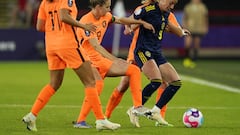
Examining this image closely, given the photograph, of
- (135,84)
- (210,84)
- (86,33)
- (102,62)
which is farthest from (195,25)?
(86,33)

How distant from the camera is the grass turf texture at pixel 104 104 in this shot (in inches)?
472

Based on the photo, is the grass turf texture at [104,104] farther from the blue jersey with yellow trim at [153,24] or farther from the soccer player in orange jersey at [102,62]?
the blue jersey with yellow trim at [153,24]

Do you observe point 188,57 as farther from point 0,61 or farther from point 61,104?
point 61,104

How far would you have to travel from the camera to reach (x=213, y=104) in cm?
1612

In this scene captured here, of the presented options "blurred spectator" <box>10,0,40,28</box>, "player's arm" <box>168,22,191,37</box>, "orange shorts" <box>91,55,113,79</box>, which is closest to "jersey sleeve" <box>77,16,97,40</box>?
"orange shorts" <box>91,55,113,79</box>

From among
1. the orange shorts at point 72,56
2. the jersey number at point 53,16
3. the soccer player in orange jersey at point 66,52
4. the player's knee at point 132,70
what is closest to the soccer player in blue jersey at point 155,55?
the player's knee at point 132,70

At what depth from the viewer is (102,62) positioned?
500 inches

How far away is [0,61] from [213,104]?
14893 mm

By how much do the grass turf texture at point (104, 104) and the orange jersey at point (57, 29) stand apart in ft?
4.33

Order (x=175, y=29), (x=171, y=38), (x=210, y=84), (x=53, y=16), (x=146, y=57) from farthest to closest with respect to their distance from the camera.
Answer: (x=171, y=38)
(x=210, y=84)
(x=175, y=29)
(x=146, y=57)
(x=53, y=16)

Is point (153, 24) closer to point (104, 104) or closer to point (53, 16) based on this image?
point (53, 16)

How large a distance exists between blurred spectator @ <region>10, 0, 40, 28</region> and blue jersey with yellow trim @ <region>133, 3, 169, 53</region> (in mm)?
19084

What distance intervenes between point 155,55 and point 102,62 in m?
0.88

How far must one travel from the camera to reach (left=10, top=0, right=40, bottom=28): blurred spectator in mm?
31531
